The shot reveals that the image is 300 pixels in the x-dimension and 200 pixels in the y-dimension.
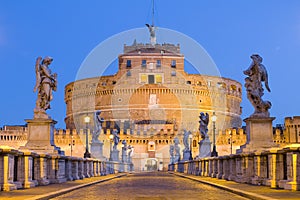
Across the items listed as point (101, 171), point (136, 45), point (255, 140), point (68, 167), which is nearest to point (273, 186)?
point (255, 140)

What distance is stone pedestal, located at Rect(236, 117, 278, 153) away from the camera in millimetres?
14461

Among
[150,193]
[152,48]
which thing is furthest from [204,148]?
[152,48]

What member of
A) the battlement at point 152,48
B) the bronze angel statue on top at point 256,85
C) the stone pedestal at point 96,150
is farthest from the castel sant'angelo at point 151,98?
the bronze angel statue on top at point 256,85

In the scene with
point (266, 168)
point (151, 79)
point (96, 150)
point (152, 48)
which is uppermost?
point (152, 48)

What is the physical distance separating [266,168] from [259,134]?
322 centimetres

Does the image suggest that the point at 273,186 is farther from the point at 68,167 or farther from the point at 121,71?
the point at 121,71

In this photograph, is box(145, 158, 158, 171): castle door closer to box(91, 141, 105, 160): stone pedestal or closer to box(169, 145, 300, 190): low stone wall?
box(91, 141, 105, 160): stone pedestal

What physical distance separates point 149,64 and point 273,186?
250ft

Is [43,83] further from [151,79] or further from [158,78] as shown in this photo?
[158,78]

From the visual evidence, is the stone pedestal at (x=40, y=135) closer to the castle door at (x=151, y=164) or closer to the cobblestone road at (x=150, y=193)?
the cobblestone road at (x=150, y=193)

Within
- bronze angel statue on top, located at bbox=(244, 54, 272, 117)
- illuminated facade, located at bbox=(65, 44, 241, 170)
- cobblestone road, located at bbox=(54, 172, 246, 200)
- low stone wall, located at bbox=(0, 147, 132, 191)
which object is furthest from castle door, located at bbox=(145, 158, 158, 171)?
cobblestone road, located at bbox=(54, 172, 246, 200)

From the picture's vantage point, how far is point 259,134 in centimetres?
1453

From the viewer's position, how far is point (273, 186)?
34.4ft

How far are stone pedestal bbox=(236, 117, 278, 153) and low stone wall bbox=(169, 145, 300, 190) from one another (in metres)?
0.63
